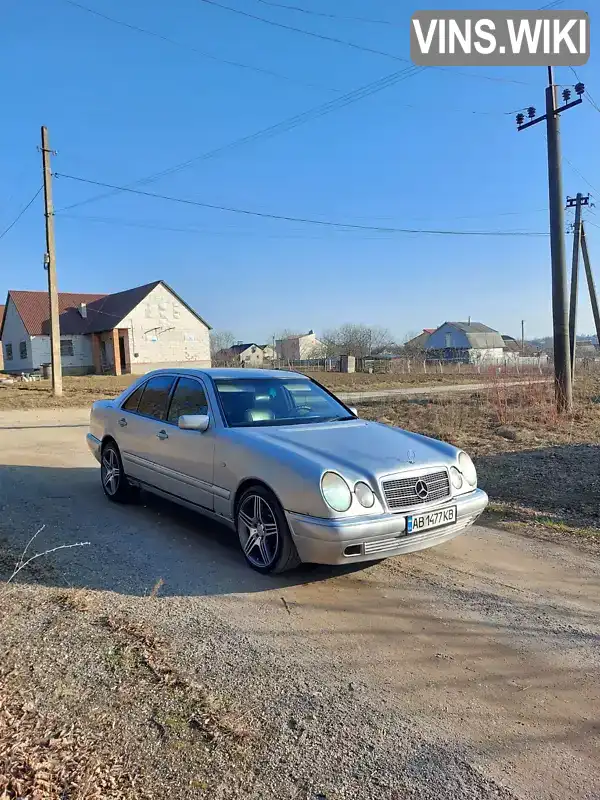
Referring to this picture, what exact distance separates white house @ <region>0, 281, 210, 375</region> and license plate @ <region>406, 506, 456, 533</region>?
40.9 meters

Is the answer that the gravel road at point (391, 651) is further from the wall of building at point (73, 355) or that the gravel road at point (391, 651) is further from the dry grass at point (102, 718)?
the wall of building at point (73, 355)

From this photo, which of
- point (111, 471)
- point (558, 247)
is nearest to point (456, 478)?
point (111, 471)

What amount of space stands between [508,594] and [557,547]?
1.35 m

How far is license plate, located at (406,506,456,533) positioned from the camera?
405 centimetres

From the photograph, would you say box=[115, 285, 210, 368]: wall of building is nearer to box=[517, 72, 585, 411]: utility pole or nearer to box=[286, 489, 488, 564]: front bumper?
box=[517, 72, 585, 411]: utility pole

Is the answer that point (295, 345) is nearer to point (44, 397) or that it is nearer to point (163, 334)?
point (163, 334)

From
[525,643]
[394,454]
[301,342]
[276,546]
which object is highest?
[301,342]

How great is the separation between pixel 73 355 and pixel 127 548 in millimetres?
43726

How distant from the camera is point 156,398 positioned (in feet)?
20.2

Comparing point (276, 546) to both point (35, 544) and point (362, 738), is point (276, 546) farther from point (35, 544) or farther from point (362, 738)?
point (35, 544)

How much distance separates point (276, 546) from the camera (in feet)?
13.9

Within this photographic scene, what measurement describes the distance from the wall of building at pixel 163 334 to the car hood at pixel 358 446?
4012cm

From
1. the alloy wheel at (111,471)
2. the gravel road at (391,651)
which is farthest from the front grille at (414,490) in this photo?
the alloy wheel at (111,471)

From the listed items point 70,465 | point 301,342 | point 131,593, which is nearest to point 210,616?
point 131,593
